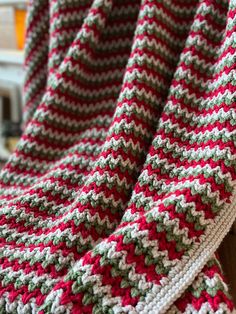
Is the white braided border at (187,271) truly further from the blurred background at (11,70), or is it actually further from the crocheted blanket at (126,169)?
the blurred background at (11,70)

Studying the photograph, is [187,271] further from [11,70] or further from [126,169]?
[11,70]

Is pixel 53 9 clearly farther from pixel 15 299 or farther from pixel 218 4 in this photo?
pixel 15 299

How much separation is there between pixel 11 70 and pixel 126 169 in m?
1.04

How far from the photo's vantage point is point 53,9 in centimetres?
68

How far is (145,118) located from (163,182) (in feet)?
0.28

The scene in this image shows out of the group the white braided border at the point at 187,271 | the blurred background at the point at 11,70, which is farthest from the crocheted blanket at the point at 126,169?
the blurred background at the point at 11,70

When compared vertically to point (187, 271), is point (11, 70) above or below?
below

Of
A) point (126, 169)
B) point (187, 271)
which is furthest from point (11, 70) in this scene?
point (187, 271)

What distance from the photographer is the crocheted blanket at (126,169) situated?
44cm

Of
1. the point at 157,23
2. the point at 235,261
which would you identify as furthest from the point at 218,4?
the point at 235,261

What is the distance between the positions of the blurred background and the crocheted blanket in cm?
65

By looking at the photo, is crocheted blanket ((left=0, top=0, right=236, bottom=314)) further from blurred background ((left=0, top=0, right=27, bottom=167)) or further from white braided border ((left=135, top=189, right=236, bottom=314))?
blurred background ((left=0, top=0, right=27, bottom=167))

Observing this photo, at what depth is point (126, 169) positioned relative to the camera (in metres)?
0.52

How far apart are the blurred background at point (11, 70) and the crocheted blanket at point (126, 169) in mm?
654
